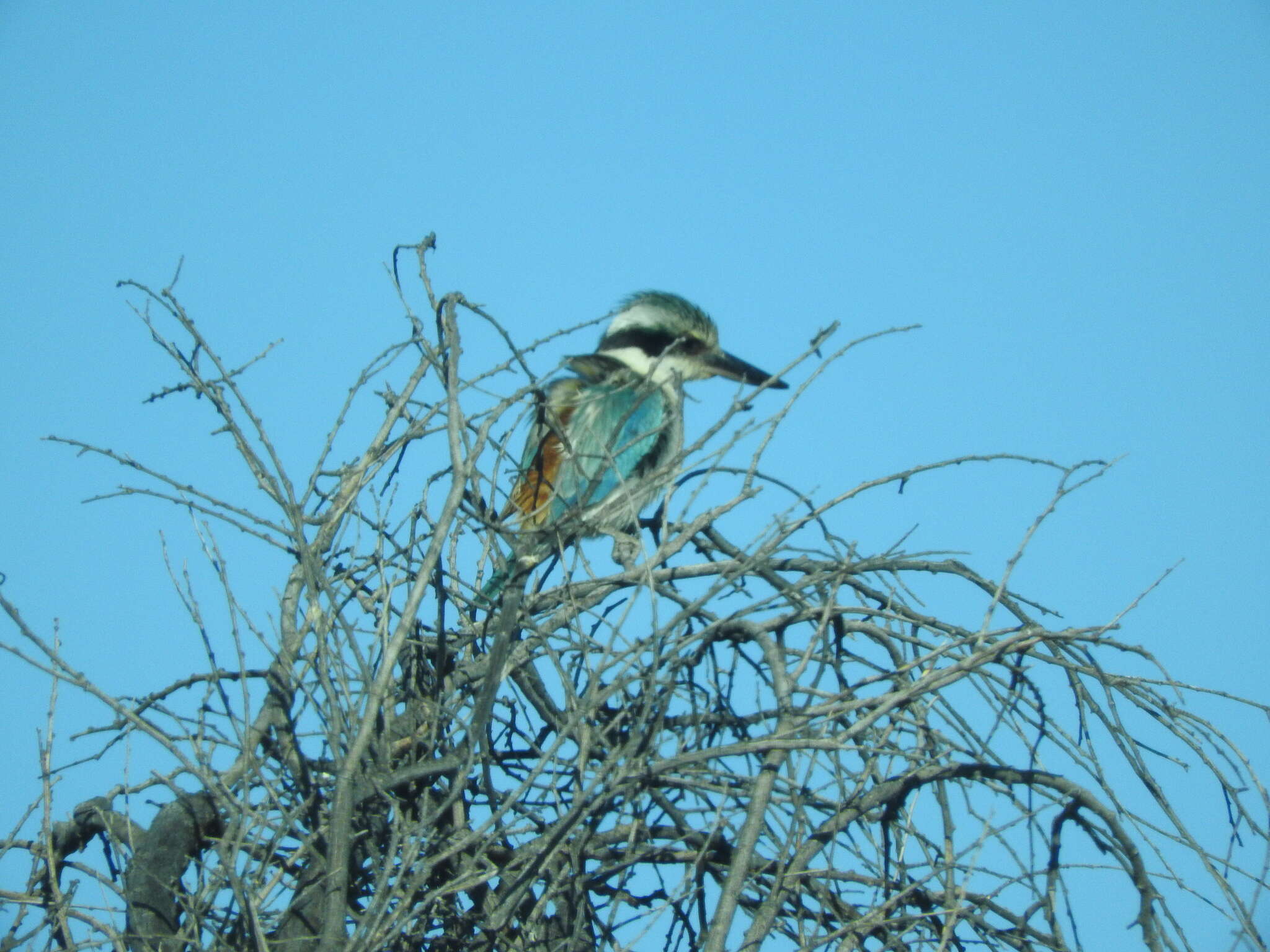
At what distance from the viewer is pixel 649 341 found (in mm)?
5801

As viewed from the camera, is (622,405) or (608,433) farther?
(622,405)

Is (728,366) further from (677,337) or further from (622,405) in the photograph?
(622,405)

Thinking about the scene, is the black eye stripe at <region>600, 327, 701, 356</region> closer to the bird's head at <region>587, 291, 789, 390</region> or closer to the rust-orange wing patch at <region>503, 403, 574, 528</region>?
the bird's head at <region>587, 291, 789, 390</region>

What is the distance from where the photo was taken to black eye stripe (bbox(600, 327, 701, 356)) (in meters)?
5.77

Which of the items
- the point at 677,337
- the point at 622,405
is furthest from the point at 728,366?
the point at 622,405

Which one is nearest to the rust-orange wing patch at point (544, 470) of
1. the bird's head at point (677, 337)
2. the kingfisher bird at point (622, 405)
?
the kingfisher bird at point (622, 405)

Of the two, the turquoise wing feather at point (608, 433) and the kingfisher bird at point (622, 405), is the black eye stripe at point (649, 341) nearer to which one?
the kingfisher bird at point (622, 405)

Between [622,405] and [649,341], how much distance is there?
1127mm

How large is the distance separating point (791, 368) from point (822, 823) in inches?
37.6

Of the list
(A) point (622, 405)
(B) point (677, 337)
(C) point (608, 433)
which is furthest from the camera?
(B) point (677, 337)

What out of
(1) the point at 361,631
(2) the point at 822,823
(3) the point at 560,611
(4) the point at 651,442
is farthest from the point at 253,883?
(4) the point at 651,442

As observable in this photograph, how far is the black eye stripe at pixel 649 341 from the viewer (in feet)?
18.9

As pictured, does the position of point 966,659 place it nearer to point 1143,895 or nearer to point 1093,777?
point 1093,777

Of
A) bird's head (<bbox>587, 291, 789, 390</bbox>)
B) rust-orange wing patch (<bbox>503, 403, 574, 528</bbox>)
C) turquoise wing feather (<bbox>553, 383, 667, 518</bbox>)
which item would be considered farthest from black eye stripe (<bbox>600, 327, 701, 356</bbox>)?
rust-orange wing patch (<bbox>503, 403, 574, 528</bbox>)
